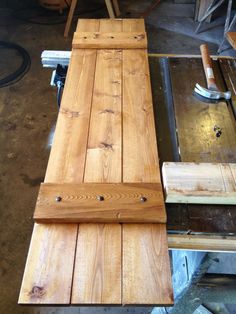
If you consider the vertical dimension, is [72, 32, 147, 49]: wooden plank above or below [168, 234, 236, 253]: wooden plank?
above

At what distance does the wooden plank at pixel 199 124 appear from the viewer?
0.99 metres

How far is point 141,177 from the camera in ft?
2.79

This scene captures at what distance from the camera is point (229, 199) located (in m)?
0.81

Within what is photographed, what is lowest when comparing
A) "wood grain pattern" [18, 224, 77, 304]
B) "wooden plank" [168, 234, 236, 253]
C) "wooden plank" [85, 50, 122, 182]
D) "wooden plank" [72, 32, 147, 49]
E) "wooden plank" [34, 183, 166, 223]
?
"wood grain pattern" [18, 224, 77, 304]

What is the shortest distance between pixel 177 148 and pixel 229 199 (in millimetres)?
288

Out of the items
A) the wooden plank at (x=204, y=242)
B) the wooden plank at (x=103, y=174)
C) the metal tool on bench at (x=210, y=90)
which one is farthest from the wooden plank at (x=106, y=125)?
the metal tool on bench at (x=210, y=90)

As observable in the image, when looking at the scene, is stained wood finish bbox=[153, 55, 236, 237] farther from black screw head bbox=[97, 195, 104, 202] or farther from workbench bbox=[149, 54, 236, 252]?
black screw head bbox=[97, 195, 104, 202]

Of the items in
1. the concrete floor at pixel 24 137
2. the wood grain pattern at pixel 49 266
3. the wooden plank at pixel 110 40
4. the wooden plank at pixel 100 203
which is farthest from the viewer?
the concrete floor at pixel 24 137

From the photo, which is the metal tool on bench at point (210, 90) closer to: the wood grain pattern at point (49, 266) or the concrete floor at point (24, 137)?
the wood grain pattern at point (49, 266)

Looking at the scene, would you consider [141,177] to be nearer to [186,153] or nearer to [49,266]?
[186,153]

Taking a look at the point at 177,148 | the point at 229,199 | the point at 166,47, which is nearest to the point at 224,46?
the point at 166,47

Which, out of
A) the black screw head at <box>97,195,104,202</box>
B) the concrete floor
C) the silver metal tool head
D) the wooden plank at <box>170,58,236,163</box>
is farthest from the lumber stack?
the concrete floor

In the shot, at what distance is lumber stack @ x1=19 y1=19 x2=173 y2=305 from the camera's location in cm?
65

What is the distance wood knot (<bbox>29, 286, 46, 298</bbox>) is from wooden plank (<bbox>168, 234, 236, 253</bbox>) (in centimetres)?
39
